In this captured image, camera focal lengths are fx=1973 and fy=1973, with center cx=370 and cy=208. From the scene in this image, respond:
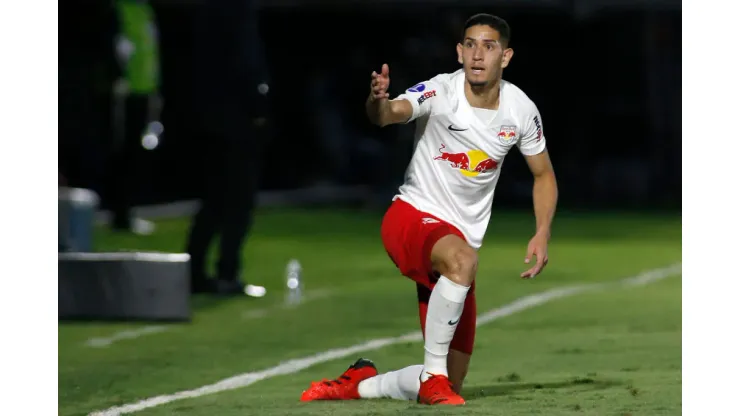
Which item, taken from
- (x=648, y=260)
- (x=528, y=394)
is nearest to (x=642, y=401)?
(x=528, y=394)

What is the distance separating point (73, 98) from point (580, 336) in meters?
11.1

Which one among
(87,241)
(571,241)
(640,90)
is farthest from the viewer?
(640,90)

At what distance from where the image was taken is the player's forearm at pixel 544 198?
8281mm

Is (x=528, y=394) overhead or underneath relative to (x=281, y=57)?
underneath

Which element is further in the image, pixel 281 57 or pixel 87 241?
pixel 281 57

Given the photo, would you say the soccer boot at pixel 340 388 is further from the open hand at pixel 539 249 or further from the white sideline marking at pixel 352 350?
the open hand at pixel 539 249

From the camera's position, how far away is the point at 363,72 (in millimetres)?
30047

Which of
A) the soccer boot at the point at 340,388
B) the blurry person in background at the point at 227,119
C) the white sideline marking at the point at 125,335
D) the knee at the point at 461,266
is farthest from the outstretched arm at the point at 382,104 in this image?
the blurry person in background at the point at 227,119

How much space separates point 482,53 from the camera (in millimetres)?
7965

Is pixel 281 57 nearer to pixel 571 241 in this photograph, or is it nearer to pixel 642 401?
pixel 571 241

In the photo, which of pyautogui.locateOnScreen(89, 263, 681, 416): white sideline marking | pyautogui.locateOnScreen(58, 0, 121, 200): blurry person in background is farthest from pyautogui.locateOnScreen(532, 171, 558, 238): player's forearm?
pyautogui.locateOnScreen(58, 0, 121, 200): blurry person in background

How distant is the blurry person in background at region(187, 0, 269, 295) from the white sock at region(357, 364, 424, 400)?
5188 mm

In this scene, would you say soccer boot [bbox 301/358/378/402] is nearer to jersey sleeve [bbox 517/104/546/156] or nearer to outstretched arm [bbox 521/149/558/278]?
outstretched arm [bbox 521/149/558/278]

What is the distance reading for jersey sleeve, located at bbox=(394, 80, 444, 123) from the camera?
26.1 feet
